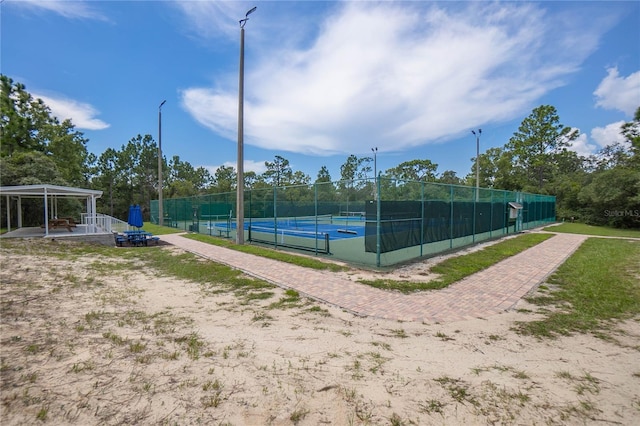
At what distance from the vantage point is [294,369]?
2.96 metres

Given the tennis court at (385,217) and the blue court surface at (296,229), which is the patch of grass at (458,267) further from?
the blue court surface at (296,229)

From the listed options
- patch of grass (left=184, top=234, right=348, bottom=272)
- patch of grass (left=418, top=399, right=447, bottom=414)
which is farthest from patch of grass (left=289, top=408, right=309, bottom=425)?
patch of grass (left=184, top=234, right=348, bottom=272)

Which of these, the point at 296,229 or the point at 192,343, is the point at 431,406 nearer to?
the point at 192,343

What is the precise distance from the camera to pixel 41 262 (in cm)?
827

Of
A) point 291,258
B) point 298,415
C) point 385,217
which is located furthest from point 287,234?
point 298,415

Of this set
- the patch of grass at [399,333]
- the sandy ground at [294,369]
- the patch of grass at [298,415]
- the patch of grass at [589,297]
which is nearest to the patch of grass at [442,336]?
the sandy ground at [294,369]

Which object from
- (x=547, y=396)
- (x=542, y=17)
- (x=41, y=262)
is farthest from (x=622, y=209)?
(x=41, y=262)

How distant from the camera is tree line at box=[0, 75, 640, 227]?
66.9 ft

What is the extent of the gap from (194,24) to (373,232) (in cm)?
938

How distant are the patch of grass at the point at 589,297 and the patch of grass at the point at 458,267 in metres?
1.52

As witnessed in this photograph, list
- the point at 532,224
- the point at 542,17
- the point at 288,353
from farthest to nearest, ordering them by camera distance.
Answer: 1. the point at 532,224
2. the point at 542,17
3. the point at 288,353

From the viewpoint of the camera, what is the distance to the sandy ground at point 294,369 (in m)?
2.29

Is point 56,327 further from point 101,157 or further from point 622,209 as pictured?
point 101,157

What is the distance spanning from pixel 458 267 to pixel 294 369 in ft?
20.0
